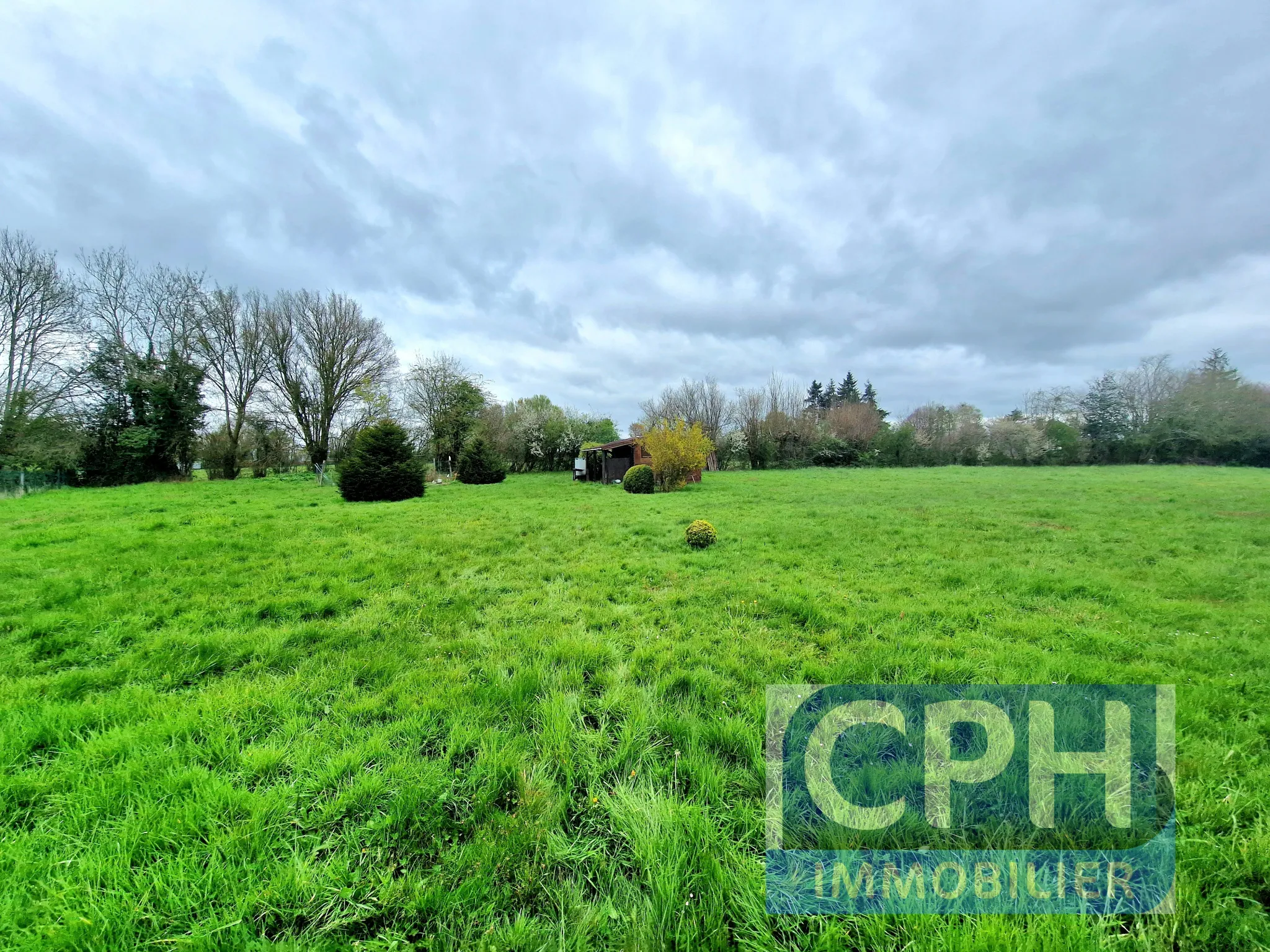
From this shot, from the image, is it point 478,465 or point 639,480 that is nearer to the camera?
point 639,480

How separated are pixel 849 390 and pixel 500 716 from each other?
190 ft

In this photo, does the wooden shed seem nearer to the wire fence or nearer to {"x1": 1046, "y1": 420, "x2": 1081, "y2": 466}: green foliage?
the wire fence

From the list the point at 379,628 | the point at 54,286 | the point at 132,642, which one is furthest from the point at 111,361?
the point at 379,628

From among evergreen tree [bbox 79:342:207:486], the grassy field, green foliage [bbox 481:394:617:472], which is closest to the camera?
the grassy field

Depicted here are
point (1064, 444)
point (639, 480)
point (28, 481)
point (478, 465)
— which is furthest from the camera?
point (1064, 444)

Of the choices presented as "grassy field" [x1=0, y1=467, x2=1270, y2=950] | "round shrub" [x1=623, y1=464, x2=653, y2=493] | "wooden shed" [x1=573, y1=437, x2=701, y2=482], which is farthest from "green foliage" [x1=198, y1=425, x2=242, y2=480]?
"round shrub" [x1=623, y1=464, x2=653, y2=493]

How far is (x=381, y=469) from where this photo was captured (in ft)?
45.9

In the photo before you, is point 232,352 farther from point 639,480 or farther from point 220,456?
point 639,480

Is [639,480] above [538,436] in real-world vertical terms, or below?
below

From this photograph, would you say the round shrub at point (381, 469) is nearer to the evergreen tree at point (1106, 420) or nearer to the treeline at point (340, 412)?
the treeline at point (340, 412)

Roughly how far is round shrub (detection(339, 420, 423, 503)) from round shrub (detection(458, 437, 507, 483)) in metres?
6.56
